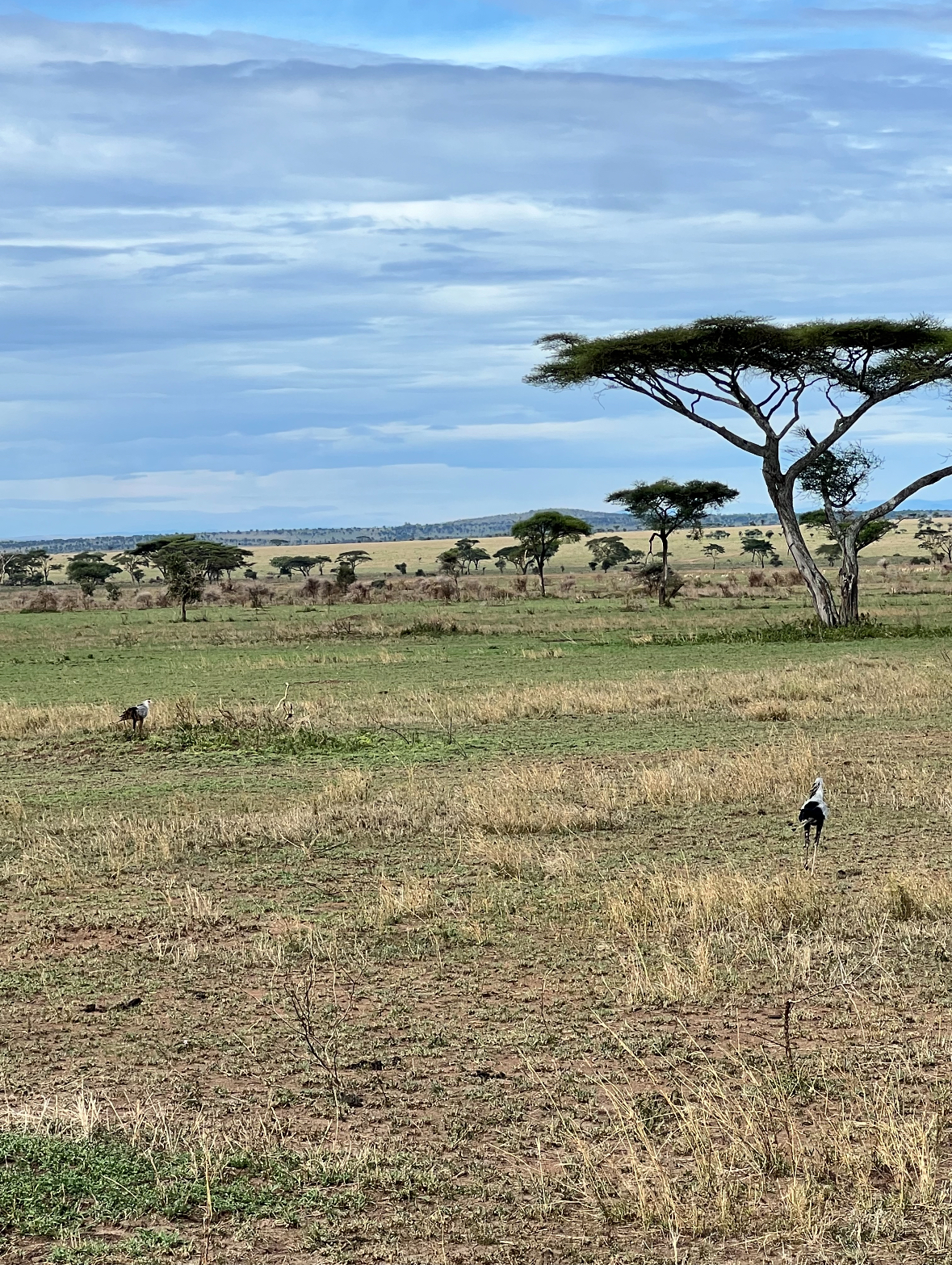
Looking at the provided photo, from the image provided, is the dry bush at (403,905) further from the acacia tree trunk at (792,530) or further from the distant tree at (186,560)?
the distant tree at (186,560)

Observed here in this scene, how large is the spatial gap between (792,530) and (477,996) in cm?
3045

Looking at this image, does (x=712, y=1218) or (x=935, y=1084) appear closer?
(x=712, y=1218)

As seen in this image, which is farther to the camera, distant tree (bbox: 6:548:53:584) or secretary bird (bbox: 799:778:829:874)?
distant tree (bbox: 6:548:53:584)

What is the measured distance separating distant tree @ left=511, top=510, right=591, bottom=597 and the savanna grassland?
48765mm

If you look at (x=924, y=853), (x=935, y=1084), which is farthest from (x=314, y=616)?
(x=935, y=1084)

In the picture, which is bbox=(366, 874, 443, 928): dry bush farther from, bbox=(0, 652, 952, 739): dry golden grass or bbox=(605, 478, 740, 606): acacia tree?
bbox=(605, 478, 740, 606): acacia tree

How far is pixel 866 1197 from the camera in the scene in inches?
194

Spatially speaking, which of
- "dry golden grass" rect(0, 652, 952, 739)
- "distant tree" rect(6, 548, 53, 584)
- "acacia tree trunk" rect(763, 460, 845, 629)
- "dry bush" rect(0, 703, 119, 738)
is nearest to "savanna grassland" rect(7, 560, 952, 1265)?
"dry bush" rect(0, 703, 119, 738)

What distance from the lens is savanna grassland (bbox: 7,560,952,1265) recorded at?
16.3ft

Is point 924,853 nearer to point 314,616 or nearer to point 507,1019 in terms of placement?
point 507,1019

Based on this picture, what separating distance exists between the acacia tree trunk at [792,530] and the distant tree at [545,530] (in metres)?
28.4

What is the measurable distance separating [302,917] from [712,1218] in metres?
4.71

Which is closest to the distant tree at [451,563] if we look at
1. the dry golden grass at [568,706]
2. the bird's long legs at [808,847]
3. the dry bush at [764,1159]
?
the dry golden grass at [568,706]

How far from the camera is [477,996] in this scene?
7.43 meters
